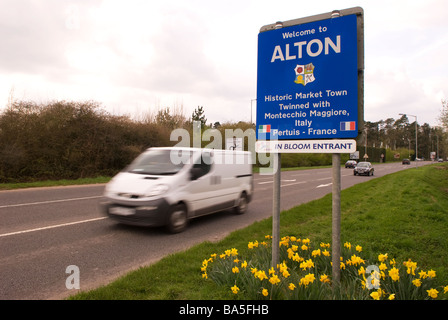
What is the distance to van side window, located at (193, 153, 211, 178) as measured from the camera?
22.3 ft

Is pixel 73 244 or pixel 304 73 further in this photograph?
pixel 73 244

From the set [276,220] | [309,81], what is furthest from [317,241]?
[309,81]

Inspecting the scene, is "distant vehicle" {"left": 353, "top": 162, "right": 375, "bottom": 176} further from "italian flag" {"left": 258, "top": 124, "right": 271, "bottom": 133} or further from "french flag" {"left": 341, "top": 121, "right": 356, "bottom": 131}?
"french flag" {"left": 341, "top": 121, "right": 356, "bottom": 131}

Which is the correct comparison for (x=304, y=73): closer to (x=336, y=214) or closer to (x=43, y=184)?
(x=336, y=214)

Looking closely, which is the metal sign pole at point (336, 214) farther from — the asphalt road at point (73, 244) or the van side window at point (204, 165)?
the van side window at point (204, 165)

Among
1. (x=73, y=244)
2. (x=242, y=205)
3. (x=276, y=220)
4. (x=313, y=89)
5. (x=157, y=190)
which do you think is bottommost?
(x=73, y=244)

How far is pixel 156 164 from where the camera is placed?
6621 mm

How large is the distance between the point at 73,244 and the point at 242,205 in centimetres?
471

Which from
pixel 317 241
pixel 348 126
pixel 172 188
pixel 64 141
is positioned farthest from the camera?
pixel 64 141

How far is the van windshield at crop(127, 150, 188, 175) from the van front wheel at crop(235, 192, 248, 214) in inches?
102

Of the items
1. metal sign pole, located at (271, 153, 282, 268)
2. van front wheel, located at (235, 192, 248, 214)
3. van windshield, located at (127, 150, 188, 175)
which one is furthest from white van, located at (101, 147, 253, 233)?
metal sign pole, located at (271, 153, 282, 268)

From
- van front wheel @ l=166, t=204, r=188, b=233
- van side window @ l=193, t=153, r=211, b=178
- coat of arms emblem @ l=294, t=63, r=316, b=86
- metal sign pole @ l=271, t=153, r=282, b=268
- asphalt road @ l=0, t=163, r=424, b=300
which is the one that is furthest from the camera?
van side window @ l=193, t=153, r=211, b=178

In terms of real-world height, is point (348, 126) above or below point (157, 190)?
above

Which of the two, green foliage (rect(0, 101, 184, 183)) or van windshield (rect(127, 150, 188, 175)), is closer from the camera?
van windshield (rect(127, 150, 188, 175))
